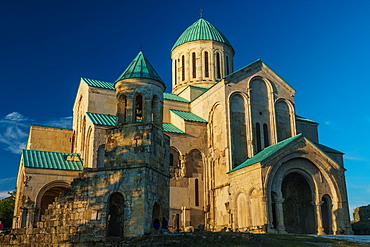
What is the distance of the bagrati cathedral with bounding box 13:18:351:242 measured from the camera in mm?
16188

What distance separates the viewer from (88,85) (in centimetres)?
2734

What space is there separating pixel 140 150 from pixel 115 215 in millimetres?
3186

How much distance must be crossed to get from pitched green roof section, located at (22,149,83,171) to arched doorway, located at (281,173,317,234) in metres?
12.8

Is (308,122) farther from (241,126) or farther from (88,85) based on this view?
(88,85)

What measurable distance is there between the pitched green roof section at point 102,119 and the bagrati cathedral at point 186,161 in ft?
0.23

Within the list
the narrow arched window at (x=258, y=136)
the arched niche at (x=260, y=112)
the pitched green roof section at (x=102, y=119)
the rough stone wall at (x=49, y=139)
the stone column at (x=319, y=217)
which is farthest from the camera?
the rough stone wall at (x=49, y=139)

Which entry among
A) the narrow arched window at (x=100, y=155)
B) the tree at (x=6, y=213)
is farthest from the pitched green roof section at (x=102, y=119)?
the tree at (x=6, y=213)

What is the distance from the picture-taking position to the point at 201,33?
33.7 m

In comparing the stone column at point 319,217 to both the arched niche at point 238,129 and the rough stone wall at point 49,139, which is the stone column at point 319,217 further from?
the rough stone wall at point 49,139

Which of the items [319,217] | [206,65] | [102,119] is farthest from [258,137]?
[102,119]

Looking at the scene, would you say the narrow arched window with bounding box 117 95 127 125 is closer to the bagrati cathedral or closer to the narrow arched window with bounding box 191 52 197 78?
the bagrati cathedral

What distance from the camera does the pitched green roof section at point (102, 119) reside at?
2492 centimetres

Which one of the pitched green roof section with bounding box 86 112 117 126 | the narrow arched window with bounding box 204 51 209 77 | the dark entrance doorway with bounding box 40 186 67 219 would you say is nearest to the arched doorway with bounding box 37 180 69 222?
the dark entrance doorway with bounding box 40 186 67 219

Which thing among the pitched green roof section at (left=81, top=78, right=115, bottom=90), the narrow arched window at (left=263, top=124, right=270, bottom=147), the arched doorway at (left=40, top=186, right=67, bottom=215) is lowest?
the arched doorway at (left=40, top=186, right=67, bottom=215)
